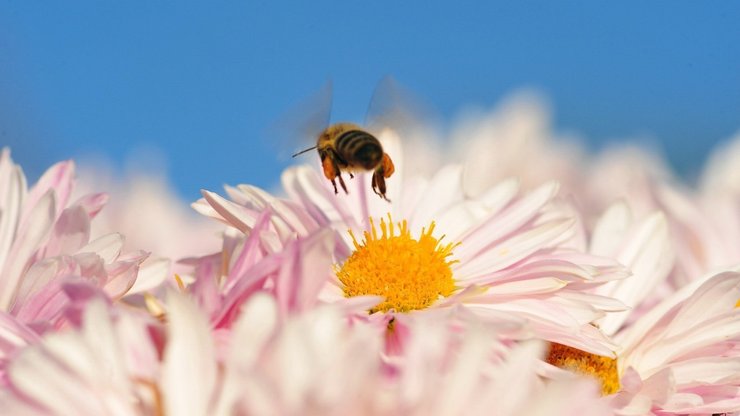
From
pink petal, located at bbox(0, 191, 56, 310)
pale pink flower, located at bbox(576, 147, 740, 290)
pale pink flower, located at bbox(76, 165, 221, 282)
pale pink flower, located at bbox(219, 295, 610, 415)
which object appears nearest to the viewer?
pale pink flower, located at bbox(219, 295, 610, 415)

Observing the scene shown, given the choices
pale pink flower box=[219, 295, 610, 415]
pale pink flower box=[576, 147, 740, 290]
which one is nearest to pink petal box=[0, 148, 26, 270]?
pale pink flower box=[219, 295, 610, 415]

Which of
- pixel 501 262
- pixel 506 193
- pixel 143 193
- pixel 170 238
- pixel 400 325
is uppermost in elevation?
pixel 143 193

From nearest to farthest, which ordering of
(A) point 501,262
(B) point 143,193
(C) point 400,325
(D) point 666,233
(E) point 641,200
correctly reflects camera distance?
1. (C) point 400,325
2. (A) point 501,262
3. (D) point 666,233
4. (E) point 641,200
5. (B) point 143,193

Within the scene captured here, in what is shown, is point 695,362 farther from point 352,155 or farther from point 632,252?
point 352,155

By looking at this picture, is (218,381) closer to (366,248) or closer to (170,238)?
(366,248)

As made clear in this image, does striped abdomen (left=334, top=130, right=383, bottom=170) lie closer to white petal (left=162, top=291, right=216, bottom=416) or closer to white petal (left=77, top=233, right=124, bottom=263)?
white petal (left=77, top=233, right=124, bottom=263)

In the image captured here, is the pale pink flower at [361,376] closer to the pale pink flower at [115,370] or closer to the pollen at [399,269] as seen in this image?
the pale pink flower at [115,370]

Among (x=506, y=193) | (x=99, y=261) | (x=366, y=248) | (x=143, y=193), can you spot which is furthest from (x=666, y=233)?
(x=143, y=193)
